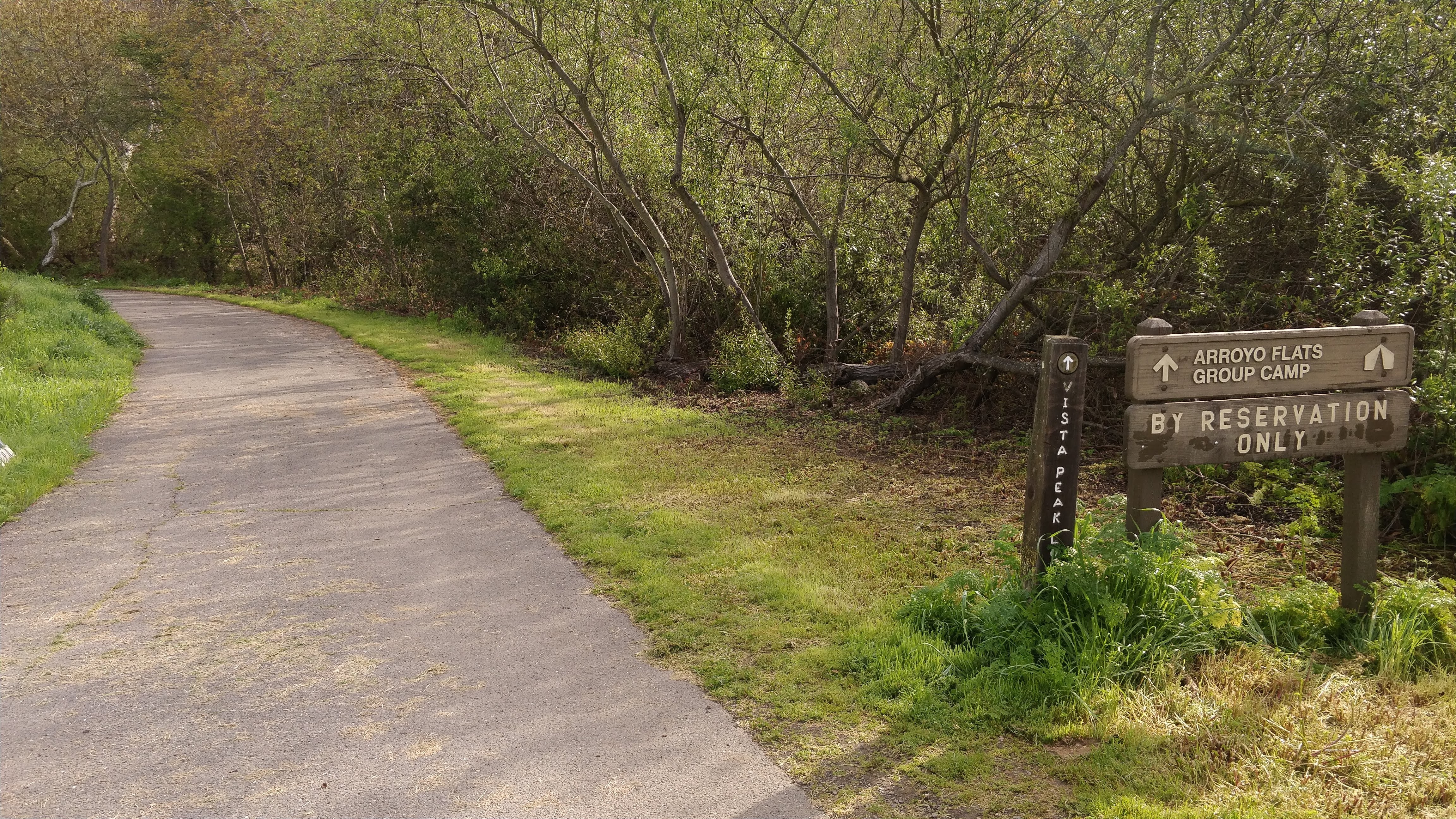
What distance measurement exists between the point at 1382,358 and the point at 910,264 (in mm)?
7074

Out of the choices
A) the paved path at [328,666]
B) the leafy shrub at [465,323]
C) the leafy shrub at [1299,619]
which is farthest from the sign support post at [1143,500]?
the leafy shrub at [465,323]

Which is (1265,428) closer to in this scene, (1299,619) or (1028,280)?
(1299,619)

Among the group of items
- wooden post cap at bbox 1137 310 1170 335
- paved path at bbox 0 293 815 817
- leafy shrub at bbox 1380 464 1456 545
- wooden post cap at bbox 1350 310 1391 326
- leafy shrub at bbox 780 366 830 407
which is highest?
wooden post cap at bbox 1350 310 1391 326

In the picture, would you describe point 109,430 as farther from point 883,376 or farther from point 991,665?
point 991,665

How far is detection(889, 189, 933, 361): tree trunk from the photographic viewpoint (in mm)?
Result: 11367

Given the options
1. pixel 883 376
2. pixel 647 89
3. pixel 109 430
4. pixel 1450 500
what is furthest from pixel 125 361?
pixel 1450 500

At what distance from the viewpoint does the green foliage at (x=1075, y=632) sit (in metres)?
4.54

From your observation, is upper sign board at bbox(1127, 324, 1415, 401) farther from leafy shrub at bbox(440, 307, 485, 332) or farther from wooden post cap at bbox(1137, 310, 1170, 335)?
leafy shrub at bbox(440, 307, 485, 332)

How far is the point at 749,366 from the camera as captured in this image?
Result: 13.4 metres

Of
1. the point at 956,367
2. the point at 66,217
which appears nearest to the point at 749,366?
the point at 956,367

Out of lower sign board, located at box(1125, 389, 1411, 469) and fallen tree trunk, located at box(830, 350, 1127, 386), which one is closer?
lower sign board, located at box(1125, 389, 1411, 469)

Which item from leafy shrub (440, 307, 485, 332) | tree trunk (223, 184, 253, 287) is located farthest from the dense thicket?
tree trunk (223, 184, 253, 287)

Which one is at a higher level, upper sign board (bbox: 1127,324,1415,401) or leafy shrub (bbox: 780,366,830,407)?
upper sign board (bbox: 1127,324,1415,401)

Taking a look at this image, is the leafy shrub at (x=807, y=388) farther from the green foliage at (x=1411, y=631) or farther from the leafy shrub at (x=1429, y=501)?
the green foliage at (x=1411, y=631)
